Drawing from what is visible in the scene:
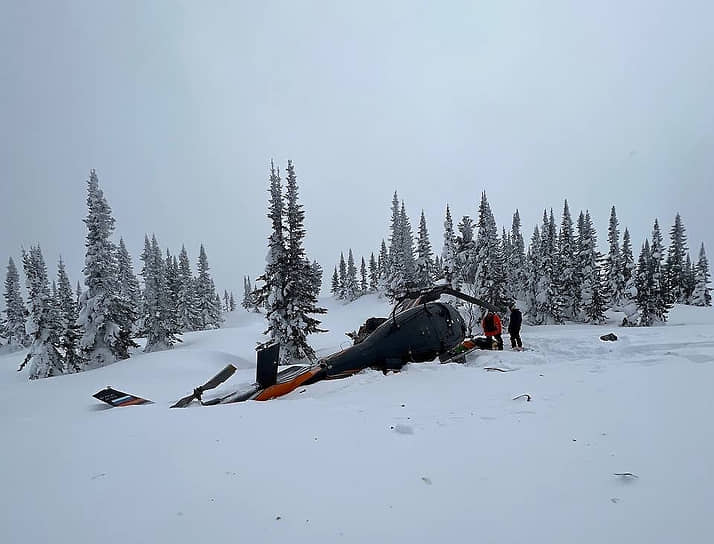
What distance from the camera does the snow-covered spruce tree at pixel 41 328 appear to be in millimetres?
24516

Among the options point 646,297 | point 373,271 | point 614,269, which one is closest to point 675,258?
point 614,269

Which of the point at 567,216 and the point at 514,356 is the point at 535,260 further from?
the point at 514,356

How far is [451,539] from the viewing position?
247 cm

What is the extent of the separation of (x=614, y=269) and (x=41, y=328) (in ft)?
187

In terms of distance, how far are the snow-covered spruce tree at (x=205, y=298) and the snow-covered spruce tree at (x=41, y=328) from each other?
3231 cm

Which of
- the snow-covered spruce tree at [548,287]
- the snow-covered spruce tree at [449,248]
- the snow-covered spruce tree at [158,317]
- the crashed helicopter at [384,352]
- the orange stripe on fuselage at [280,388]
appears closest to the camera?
the orange stripe on fuselage at [280,388]

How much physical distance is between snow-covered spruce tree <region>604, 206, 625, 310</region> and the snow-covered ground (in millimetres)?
44483

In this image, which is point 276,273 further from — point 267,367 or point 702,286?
point 702,286

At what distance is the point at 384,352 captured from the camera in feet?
32.6

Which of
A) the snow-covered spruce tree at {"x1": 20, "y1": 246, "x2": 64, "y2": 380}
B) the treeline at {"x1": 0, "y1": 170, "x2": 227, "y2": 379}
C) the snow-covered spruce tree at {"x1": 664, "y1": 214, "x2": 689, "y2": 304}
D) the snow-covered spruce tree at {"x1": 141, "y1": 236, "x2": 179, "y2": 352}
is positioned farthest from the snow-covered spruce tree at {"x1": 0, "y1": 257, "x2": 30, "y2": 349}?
the snow-covered spruce tree at {"x1": 664, "y1": 214, "x2": 689, "y2": 304}

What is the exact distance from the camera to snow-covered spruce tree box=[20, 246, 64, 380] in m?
24.5

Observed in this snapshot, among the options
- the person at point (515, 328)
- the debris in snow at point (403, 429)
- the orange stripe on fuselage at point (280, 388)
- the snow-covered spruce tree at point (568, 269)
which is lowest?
the orange stripe on fuselage at point (280, 388)

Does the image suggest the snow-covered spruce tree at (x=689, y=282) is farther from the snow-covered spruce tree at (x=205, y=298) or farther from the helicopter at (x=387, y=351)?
the snow-covered spruce tree at (x=205, y=298)

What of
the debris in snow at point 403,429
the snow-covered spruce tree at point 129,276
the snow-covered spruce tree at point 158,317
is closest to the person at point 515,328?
the debris in snow at point 403,429
